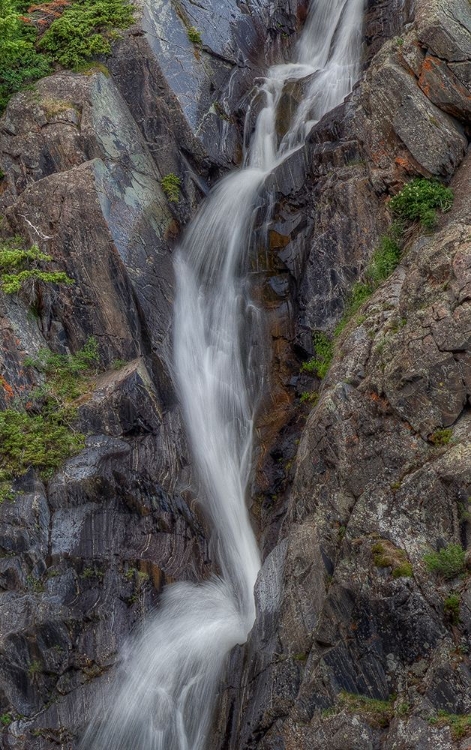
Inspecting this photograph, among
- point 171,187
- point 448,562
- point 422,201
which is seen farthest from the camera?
point 171,187

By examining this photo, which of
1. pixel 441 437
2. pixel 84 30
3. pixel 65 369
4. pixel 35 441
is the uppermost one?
pixel 84 30

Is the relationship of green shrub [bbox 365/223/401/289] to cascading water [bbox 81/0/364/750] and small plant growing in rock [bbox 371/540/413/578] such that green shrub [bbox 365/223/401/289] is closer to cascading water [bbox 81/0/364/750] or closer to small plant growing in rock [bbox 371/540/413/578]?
cascading water [bbox 81/0/364/750]

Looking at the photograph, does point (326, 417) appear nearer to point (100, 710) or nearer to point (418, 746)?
point (418, 746)

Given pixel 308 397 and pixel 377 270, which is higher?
pixel 377 270

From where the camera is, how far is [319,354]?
43.8 feet

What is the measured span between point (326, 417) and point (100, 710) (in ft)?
19.5

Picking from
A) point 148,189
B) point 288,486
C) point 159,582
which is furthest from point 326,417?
point 148,189

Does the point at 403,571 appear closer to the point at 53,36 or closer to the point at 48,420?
the point at 48,420

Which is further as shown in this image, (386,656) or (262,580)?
(262,580)

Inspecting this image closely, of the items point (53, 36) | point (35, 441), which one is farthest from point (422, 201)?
point (53, 36)

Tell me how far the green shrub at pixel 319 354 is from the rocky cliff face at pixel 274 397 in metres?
0.27

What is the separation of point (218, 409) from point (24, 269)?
16.9 ft

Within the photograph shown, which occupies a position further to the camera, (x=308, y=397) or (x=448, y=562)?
(x=308, y=397)

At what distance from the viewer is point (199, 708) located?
33.1 ft
